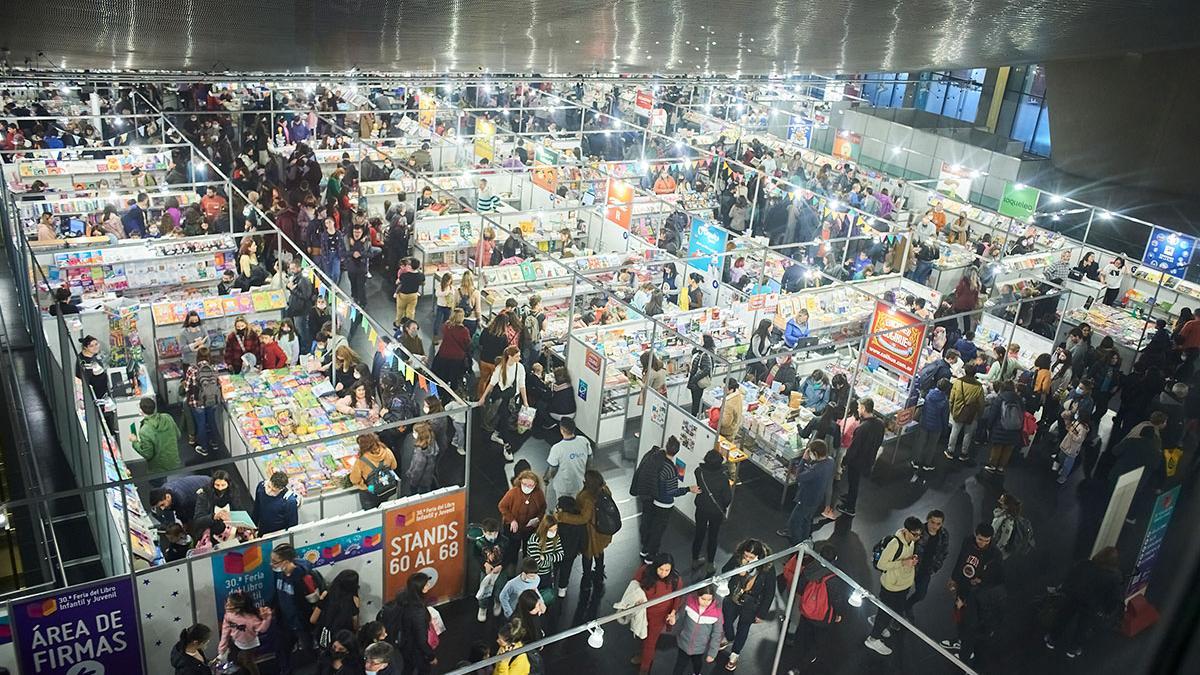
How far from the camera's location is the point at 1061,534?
10828mm

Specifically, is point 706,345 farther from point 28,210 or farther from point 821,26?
point 28,210

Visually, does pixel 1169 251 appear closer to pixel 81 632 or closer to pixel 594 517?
pixel 594 517

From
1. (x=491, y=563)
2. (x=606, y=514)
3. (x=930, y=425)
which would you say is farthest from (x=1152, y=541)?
(x=491, y=563)

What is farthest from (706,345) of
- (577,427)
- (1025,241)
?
(1025,241)

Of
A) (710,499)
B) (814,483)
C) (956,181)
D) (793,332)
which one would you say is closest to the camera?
(710,499)

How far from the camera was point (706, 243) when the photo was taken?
16.2 metres

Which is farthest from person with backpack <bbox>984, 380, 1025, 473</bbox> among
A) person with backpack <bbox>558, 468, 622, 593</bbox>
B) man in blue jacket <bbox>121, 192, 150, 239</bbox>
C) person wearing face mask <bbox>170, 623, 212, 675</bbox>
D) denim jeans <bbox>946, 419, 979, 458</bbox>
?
man in blue jacket <bbox>121, 192, 150, 239</bbox>

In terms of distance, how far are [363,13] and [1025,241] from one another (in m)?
16.7

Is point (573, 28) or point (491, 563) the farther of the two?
point (491, 563)

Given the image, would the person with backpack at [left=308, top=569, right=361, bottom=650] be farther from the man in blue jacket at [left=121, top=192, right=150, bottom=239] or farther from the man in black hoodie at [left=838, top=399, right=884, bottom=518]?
the man in blue jacket at [left=121, top=192, right=150, bottom=239]

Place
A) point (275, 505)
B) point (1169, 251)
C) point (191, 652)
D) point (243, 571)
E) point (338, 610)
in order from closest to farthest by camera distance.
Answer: point (191, 652) < point (338, 610) < point (243, 571) < point (275, 505) < point (1169, 251)

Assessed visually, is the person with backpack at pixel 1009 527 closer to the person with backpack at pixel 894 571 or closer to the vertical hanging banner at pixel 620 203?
the person with backpack at pixel 894 571

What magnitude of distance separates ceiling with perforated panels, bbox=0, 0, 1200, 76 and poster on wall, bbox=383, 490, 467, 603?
3825 mm

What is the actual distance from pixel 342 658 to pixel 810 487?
4.89m
